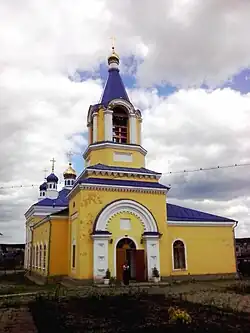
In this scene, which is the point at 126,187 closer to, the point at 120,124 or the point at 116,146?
the point at 116,146

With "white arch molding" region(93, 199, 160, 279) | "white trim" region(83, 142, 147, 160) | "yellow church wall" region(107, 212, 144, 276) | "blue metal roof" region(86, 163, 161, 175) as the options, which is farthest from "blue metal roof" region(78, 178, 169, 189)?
"white trim" region(83, 142, 147, 160)

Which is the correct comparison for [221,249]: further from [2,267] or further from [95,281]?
[2,267]

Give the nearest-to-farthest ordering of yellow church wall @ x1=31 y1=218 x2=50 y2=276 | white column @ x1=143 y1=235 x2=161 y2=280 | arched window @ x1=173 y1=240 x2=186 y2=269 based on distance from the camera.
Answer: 1. white column @ x1=143 y1=235 x2=161 y2=280
2. arched window @ x1=173 y1=240 x2=186 y2=269
3. yellow church wall @ x1=31 y1=218 x2=50 y2=276

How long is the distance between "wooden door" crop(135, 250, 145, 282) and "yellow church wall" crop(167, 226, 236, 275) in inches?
73.5

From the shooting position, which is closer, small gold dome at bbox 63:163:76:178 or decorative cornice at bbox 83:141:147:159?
decorative cornice at bbox 83:141:147:159

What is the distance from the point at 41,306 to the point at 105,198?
8.98m

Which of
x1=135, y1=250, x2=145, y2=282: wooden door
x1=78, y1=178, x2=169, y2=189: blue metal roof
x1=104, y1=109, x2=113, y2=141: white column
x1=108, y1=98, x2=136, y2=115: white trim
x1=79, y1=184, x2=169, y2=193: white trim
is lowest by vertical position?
x1=135, y1=250, x2=145, y2=282: wooden door

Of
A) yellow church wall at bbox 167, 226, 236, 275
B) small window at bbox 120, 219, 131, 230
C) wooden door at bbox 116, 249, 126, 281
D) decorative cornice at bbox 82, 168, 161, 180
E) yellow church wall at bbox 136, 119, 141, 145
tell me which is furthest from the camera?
yellow church wall at bbox 136, 119, 141, 145

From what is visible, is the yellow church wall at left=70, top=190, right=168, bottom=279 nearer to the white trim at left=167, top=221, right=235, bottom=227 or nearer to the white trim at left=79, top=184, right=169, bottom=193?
the white trim at left=79, top=184, right=169, bottom=193

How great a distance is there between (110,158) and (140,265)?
20.0 feet

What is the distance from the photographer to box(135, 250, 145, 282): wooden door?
773 inches

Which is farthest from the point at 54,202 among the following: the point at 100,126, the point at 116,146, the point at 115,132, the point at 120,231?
the point at 120,231

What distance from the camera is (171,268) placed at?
2070cm

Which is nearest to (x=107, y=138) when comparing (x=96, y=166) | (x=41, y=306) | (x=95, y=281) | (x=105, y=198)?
(x=96, y=166)
